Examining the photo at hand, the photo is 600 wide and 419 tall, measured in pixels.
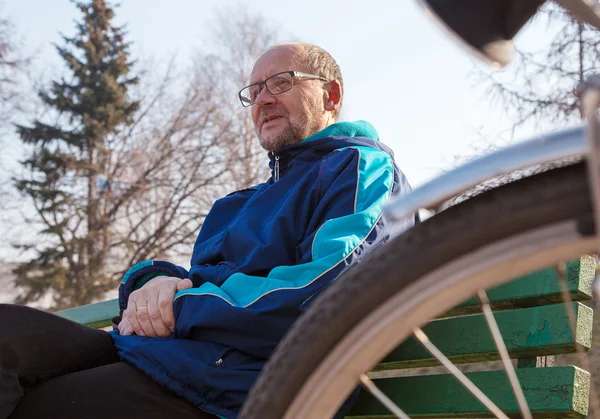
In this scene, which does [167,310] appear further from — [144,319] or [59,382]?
[59,382]

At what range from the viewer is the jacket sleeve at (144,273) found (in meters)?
2.37

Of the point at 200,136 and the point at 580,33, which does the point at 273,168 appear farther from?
the point at 200,136

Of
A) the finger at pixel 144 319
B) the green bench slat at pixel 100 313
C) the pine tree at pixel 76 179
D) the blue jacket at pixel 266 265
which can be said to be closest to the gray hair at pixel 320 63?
the blue jacket at pixel 266 265

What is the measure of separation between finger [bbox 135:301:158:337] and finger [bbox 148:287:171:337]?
2cm

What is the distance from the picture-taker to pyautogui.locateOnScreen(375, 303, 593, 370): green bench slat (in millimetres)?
1801

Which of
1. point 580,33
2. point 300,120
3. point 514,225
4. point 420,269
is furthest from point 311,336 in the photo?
point 580,33

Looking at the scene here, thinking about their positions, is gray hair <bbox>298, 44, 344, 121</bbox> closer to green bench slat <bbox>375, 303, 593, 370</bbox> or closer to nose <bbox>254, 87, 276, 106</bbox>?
nose <bbox>254, 87, 276, 106</bbox>

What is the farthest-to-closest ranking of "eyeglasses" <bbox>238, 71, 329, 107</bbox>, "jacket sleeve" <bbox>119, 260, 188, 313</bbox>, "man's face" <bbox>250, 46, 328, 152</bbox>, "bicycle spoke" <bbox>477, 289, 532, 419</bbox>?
"eyeglasses" <bbox>238, 71, 329, 107</bbox> < "man's face" <bbox>250, 46, 328, 152</bbox> < "jacket sleeve" <bbox>119, 260, 188, 313</bbox> < "bicycle spoke" <bbox>477, 289, 532, 419</bbox>

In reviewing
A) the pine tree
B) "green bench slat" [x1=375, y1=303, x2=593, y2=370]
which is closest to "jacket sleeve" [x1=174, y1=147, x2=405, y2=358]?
"green bench slat" [x1=375, y1=303, x2=593, y2=370]

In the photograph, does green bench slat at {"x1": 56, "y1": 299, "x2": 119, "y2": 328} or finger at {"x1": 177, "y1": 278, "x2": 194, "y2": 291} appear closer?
finger at {"x1": 177, "y1": 278, "x2": 194, "y2": 291}

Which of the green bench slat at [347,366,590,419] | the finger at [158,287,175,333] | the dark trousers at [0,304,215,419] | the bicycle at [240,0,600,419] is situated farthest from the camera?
the finger at [158,287,175,333]

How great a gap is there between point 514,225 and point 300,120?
2012 mm

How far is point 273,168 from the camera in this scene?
2621 mm

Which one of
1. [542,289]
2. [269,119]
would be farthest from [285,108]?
[542,289]
